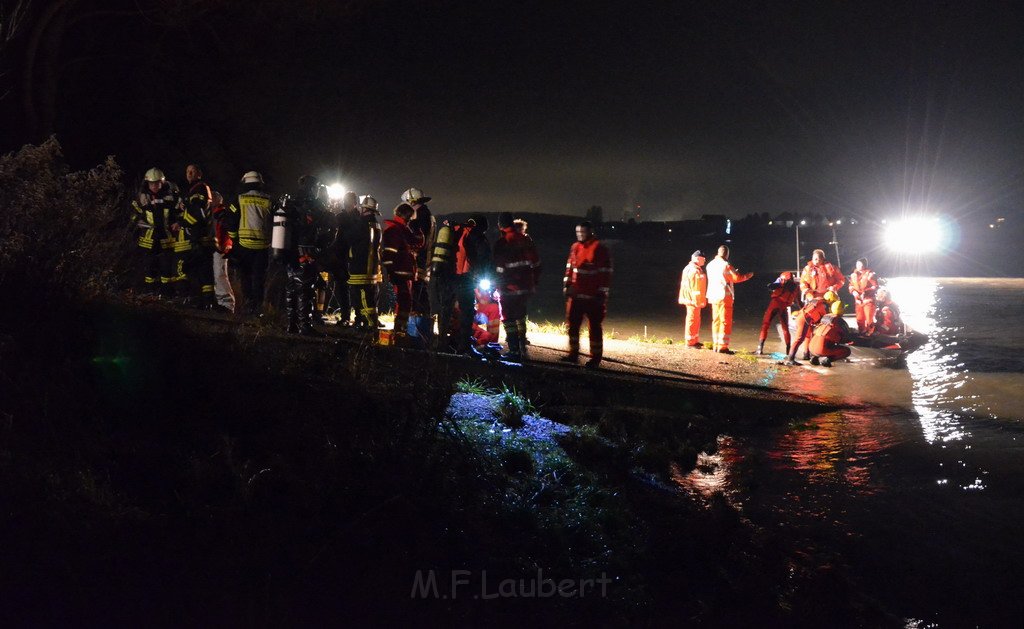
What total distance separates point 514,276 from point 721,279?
4991 mm

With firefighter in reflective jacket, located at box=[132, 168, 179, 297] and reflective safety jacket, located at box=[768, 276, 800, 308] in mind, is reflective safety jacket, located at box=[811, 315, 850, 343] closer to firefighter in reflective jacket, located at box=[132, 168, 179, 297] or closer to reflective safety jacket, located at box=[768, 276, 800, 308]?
reflective safety jacket, located at box=[768, 276, 800, 308]

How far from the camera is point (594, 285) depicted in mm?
9414

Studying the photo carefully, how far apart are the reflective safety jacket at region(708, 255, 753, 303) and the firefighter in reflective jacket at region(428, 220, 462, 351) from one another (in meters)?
5.39

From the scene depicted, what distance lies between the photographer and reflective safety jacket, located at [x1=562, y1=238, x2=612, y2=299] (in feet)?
30.8

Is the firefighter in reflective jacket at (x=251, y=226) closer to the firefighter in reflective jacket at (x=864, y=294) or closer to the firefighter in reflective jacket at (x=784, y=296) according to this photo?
the firefighter in reflective jacket at (x=784, y=296)

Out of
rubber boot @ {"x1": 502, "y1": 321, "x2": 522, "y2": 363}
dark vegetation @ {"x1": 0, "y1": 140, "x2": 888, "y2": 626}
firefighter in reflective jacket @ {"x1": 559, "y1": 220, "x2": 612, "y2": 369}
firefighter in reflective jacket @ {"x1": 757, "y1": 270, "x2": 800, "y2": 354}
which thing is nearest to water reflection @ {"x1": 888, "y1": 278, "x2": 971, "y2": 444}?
firefighter in reflective jacket @ {"x1": 757, "y1": 270, "x2": 800, "y2": 354}

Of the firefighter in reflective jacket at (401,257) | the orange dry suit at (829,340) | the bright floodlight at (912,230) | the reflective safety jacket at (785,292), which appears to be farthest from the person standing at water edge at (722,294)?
the bright floodlight at (912,230)

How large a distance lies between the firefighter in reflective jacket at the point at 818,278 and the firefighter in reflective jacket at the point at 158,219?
386 inches

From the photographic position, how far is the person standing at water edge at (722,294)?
1253cm

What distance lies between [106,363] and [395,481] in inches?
82.9

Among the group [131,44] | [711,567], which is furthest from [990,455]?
[131,44]

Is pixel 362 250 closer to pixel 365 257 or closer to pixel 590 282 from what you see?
pixel 365 257

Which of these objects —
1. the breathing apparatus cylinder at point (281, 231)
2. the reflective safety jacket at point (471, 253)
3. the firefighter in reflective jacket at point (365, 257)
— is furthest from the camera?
the firefighter in reflective jacket at point (365, 257)

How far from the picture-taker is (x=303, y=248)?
8883 mm
